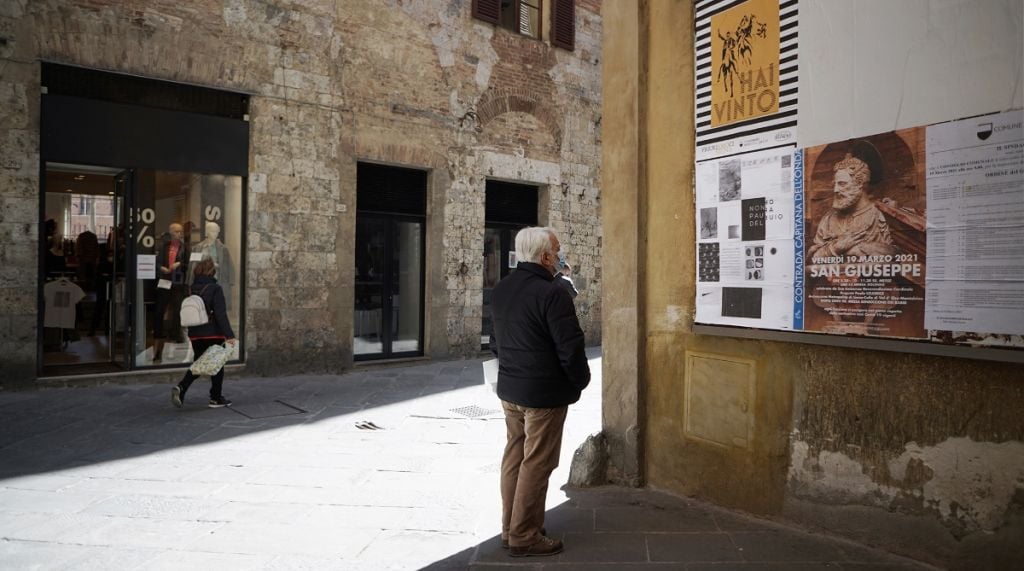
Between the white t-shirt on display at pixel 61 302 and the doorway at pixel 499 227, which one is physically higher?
the doorway at pixel 499 227

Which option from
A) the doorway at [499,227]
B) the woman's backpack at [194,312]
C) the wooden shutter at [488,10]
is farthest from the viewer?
the doorway at [499,227]

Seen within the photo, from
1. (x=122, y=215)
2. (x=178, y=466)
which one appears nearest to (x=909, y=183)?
(x=178, y=466)

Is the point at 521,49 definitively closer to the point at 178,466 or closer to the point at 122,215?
the point at 122,215

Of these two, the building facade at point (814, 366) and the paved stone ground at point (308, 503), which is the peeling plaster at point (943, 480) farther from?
the paved stone ground at point (308, 503)

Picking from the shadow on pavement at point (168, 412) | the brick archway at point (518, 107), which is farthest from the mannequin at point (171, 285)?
the brick archway at point (518, 107)

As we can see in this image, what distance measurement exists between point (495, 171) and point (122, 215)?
584cm

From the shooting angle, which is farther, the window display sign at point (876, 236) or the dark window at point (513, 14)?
the dark window at point (513, 14)

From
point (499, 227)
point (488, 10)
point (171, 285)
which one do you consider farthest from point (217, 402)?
point (488, 10)

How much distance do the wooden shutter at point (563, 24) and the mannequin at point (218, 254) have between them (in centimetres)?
714

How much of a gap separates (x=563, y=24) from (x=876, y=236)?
11.3 m

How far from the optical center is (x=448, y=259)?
12172 mm

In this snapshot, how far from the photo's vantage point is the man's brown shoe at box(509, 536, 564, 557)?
3777 mm

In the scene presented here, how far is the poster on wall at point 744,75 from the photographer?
161 inches

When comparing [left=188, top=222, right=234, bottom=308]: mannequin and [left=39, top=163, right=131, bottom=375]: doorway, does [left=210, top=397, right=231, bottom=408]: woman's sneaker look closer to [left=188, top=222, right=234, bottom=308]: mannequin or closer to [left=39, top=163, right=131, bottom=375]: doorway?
[left=39, top=163, right=131, bottom=375]: doorway
